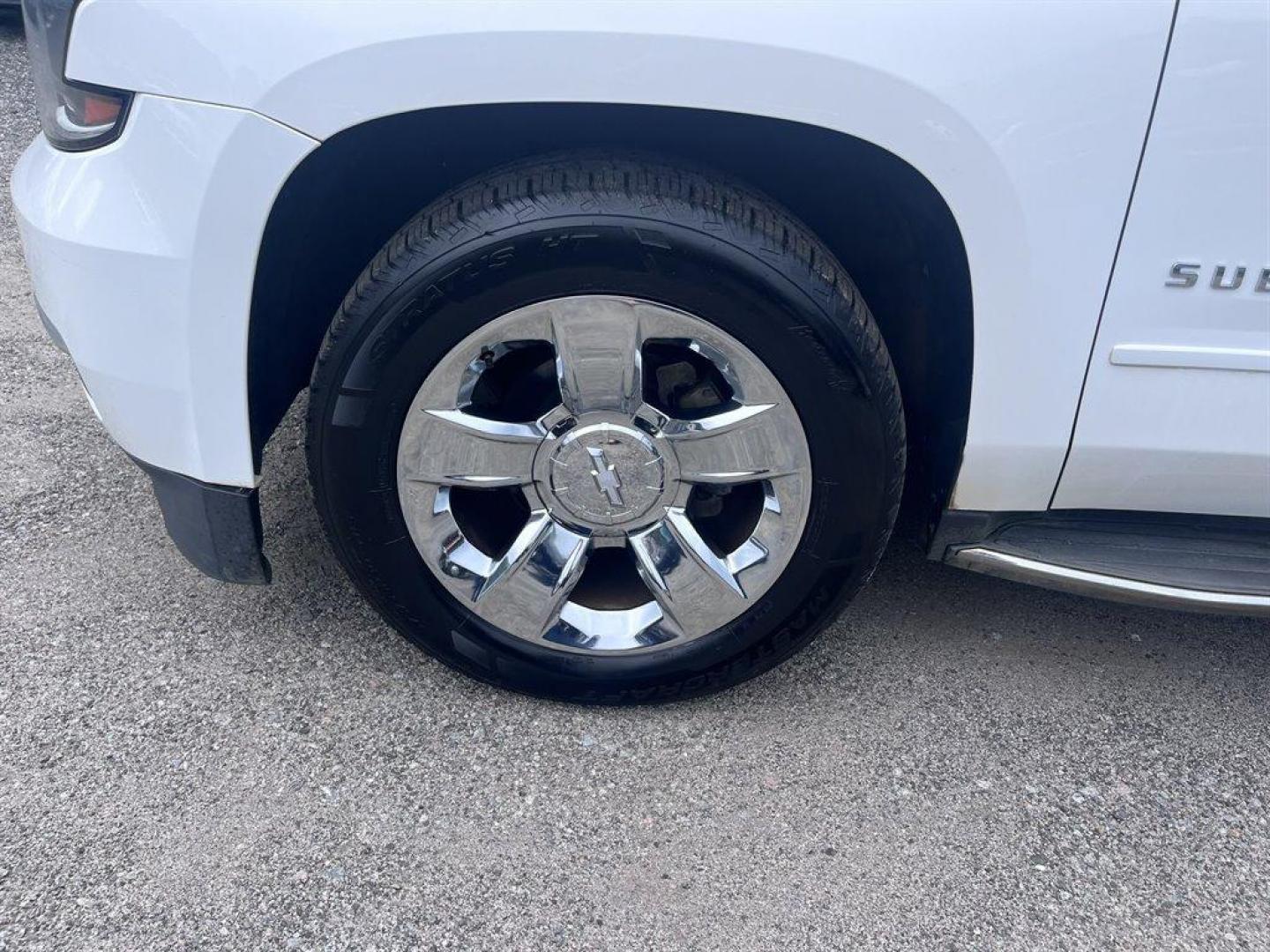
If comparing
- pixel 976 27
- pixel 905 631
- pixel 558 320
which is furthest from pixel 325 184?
pixel 905 631

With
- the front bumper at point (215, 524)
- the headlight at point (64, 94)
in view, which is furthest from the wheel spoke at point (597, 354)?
the headlight at point (64, 94)

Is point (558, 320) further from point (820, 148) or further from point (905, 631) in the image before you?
point (905, 631)

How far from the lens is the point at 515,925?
170 cm

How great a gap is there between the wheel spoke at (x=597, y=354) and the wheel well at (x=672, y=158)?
29 centimetres

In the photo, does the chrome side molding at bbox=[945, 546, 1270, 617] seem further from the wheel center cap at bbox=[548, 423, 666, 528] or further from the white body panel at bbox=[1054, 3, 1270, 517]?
the wheel center cap at bbox=[548, 423, 666, 528]

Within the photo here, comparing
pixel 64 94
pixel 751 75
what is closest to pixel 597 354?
pixel 751 75

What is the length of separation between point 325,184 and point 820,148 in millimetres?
837

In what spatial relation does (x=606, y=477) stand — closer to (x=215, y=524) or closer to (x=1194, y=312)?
(x=215, y=524)

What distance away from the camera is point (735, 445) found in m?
1.88

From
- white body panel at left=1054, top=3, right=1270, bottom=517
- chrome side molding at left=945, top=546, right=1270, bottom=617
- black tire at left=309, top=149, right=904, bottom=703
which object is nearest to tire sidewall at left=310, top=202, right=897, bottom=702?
black tire at left=309, top=149, right=904, bottom=703

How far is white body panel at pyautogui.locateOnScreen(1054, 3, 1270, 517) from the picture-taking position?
1.54m

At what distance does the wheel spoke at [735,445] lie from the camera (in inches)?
73.0

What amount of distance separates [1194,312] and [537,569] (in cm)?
122

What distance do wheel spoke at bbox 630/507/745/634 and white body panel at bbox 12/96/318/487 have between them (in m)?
0.75
